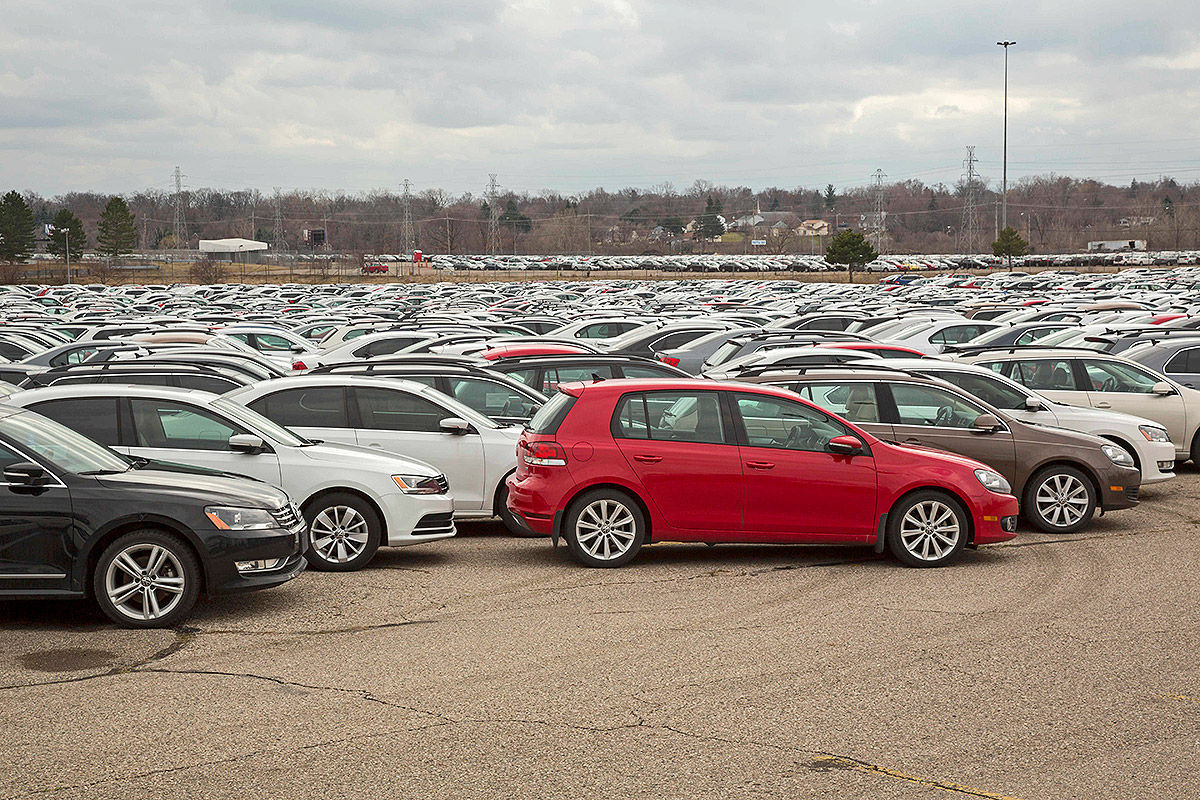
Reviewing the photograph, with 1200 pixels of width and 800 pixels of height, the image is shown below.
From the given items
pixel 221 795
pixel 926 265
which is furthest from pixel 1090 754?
pixel 926 265

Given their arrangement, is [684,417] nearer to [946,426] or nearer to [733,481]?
[733,481]

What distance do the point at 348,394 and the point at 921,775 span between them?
7.53 meters

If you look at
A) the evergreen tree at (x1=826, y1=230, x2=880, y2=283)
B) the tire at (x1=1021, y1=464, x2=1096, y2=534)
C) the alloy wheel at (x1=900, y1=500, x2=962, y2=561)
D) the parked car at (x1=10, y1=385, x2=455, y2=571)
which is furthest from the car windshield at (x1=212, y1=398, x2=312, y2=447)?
the evergreen tree at (x1=826, y1=230, x2=880, y2=283)

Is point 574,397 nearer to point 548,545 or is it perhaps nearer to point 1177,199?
point 548,545

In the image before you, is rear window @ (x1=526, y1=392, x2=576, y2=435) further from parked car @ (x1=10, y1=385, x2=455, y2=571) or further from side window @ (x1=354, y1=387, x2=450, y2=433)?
side window @ (x1=354, y1=387, x2=450, y2=433)

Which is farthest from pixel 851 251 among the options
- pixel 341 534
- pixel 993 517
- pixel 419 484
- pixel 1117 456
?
pixel 341 534

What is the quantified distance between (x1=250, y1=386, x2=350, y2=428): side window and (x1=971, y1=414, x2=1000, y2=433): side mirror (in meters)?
6.25

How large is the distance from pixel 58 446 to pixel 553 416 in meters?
3.97

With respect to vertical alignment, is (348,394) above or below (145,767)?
above

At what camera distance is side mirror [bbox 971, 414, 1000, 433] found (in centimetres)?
1171

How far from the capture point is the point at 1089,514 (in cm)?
1172

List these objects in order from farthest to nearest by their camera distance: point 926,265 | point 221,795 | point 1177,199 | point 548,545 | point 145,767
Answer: point 1177,199 → point 926,265 → point 548,545 → point 145,767 → point 221,795

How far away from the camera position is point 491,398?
1302cm

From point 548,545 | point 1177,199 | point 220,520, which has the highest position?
point 1177,199
